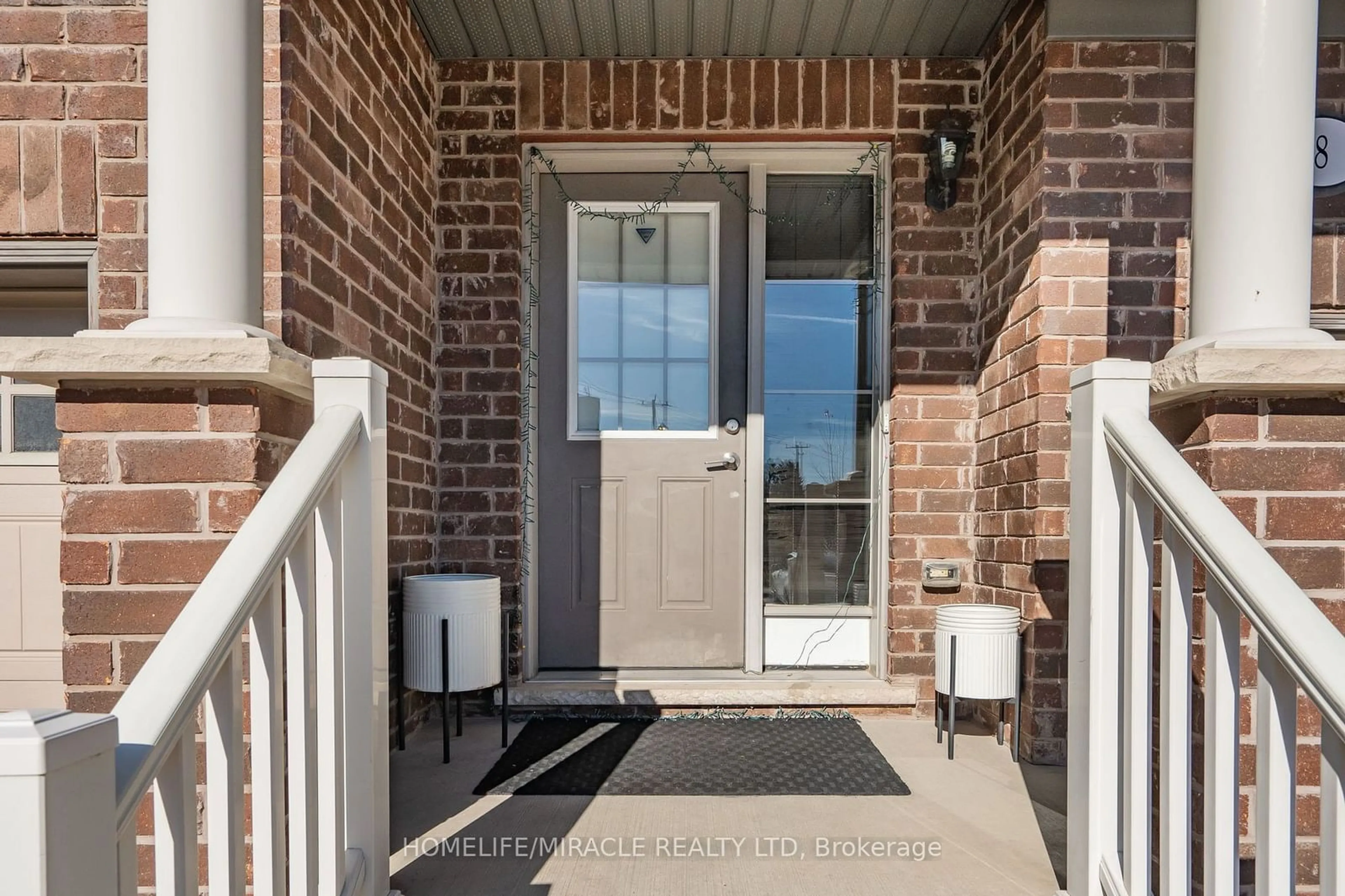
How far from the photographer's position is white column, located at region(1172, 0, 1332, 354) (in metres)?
1.63

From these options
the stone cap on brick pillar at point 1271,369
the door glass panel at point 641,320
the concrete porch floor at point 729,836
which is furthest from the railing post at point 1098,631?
the door glass panel at point 641,320

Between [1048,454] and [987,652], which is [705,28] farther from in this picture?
[987,652]

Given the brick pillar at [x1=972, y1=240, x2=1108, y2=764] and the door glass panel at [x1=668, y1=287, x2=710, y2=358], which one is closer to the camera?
the brick pillar at [x1=972, y1=240, x2=1108, y2=764]

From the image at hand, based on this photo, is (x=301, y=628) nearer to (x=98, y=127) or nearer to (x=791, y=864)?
(x=791, y=864)

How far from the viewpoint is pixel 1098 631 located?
1.53m

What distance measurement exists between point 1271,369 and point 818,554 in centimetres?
208

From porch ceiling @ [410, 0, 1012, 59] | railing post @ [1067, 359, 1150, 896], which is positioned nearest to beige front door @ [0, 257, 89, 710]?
porch ceiling @ [410, 0, 1012, 59]

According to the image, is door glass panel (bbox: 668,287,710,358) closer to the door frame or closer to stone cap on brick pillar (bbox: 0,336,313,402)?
the door frame

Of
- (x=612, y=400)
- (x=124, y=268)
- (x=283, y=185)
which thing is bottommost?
(x=612, y=400)

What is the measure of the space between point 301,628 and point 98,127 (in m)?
1.62

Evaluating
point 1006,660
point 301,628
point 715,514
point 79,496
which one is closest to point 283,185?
point 79,496

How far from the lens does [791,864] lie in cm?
197

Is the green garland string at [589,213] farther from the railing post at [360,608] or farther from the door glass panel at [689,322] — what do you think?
the railing post at [360,608]

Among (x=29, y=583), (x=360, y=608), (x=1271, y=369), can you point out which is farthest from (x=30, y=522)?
(x=1271, y=369)
